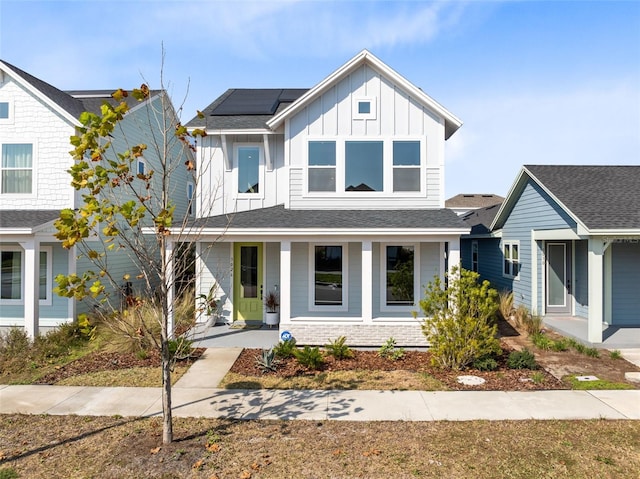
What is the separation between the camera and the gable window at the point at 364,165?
1147cm

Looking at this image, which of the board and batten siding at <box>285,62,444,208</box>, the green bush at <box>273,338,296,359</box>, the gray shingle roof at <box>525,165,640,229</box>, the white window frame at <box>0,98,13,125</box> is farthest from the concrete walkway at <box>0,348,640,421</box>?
the white window frame at <box>0,98,13,125</box>

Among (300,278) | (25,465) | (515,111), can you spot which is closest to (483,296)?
(300,278)

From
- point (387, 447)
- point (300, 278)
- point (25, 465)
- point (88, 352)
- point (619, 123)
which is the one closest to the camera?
point (25, 465)

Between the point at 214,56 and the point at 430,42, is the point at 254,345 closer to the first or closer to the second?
the point at 214,56

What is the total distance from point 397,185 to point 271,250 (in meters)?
4.43

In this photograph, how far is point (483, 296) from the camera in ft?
27.0

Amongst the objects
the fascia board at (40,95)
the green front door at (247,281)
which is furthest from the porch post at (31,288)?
the green front door at (247,281)

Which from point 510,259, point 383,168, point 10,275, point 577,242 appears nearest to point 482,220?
point 510,259

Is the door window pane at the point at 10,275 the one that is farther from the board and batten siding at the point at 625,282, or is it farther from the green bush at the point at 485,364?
the board and batten siding at the point at 625,282

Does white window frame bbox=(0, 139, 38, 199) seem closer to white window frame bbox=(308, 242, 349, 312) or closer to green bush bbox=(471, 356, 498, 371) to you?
white window frame bbox=(308, 242, 349, 312)

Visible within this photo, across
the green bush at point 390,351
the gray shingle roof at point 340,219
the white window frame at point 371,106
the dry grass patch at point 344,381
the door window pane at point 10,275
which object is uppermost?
the white window frame at point 371,106

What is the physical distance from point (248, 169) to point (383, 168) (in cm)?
451

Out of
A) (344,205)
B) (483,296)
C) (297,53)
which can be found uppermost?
(297,53)

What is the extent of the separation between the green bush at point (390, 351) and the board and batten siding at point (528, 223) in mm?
6390
